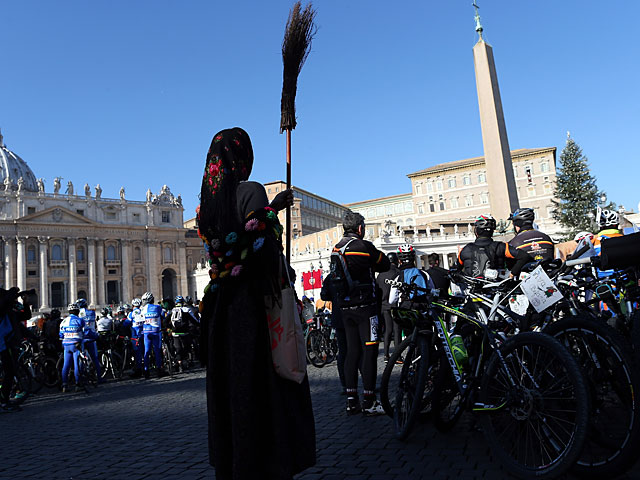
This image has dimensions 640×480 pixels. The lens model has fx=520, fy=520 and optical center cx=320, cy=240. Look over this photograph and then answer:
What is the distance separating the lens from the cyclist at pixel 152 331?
412 inches

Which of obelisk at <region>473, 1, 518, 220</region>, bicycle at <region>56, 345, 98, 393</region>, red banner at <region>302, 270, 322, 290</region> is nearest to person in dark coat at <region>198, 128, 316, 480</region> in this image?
bicycle at <region>56, 345, 98, 393</region>

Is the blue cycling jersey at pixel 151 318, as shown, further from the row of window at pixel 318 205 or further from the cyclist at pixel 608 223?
the row of window at pixel 318 205

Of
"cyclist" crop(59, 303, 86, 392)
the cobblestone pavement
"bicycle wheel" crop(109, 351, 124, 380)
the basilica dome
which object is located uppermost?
the basilica dome

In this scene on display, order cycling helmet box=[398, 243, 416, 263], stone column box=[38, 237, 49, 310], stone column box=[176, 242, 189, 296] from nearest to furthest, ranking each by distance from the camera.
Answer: cycling helmet box=[398, 243, 416, 263]
stone column box=[38, 237, 49, 310]
stone column box=[176, 242, 189, 296]

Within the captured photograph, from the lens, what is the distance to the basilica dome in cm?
8769

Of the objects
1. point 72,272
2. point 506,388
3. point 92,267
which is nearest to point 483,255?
point 506,388

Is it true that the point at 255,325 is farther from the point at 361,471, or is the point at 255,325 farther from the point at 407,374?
the point at 407,374

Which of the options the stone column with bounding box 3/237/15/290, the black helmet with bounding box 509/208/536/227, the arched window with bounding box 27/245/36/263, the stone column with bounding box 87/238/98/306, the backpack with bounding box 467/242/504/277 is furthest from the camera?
the stone column with bounding box 87/238/98/306

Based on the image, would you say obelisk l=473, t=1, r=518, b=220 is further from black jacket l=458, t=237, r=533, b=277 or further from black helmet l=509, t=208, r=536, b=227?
black jacket l=458, t=237, r=533, b=277

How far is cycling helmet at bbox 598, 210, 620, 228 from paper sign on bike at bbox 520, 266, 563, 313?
3373 mm

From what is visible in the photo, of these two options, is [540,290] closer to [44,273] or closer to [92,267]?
[44,273]

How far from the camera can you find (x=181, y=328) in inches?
447

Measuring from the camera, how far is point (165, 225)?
79688 millimetres

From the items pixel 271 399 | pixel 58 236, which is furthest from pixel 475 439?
pixel 58 236
